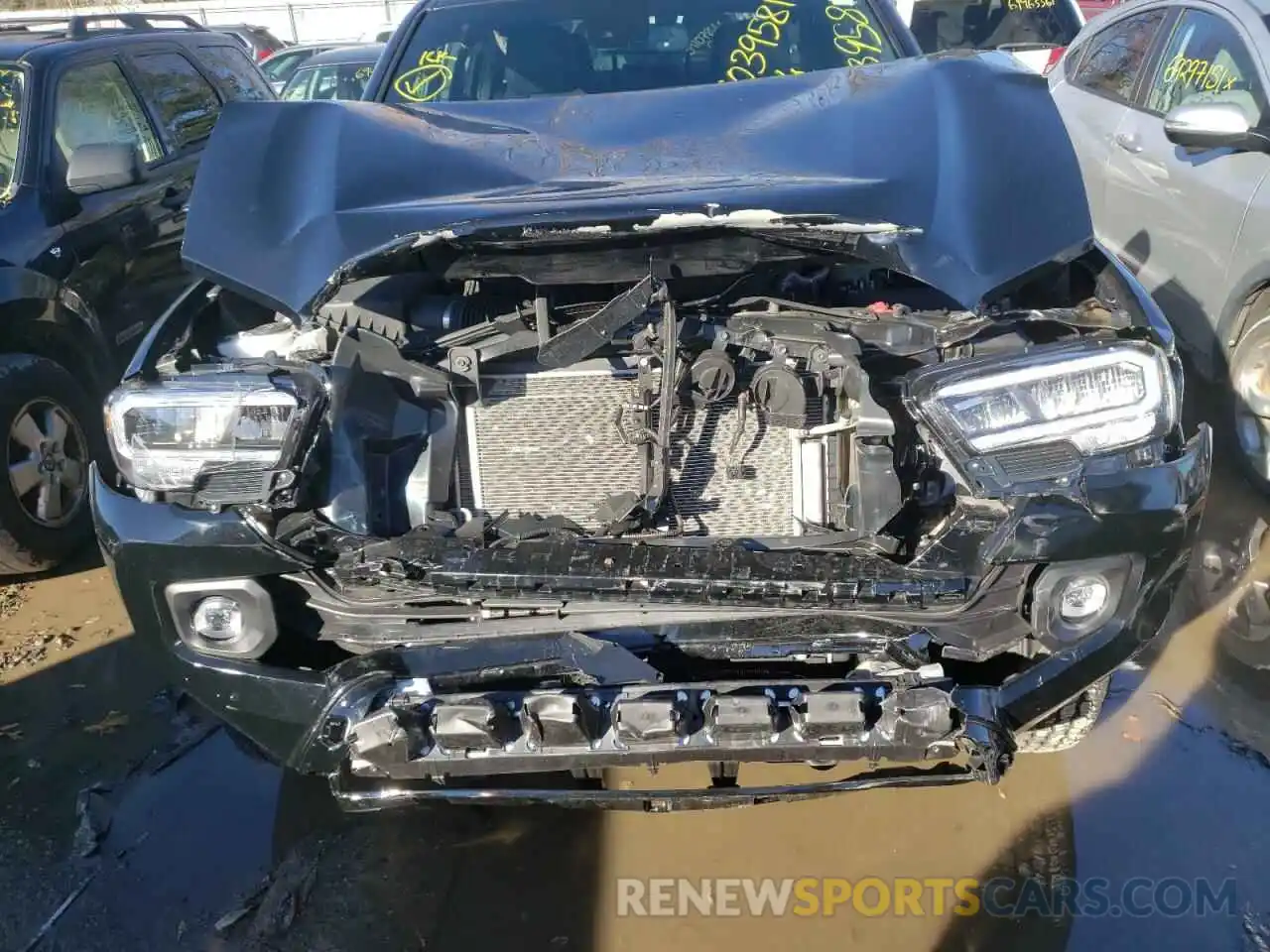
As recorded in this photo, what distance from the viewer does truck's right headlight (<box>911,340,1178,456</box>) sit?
2.19 meters

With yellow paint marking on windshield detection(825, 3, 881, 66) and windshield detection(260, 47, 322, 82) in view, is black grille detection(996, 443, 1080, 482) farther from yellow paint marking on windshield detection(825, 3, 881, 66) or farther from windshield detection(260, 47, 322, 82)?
windshield detection(260, 47, 322, 82)

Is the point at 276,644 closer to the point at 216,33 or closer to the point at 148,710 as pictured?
the point at 148,710

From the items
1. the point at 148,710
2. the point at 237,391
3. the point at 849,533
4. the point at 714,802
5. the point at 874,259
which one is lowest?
the point at 148,710

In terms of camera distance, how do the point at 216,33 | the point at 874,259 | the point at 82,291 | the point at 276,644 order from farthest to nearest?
the point at 216,33
the point at 82,291
the point at 874,259
the point at 276,644

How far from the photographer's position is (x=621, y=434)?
96.7 inches

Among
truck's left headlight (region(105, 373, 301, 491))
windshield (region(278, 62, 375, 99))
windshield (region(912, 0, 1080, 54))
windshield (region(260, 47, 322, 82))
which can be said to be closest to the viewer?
truck's left headlight (region(105, 373, 301, 491))

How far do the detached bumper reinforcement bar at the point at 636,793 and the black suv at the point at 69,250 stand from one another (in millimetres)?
2455

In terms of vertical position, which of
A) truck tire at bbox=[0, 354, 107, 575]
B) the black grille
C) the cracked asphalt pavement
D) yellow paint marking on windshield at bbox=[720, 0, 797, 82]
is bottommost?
the cracked asphalt pavement

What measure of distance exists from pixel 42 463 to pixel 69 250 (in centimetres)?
83

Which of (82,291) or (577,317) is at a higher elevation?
(577,317)

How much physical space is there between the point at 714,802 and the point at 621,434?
0.85 metres

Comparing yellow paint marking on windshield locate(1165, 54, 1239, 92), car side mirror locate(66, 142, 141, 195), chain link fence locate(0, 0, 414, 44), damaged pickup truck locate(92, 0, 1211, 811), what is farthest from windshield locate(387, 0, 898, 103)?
chain link fence locate(0, 0, 414, 44)

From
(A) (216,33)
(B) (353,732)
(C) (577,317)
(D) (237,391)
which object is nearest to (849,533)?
(C) (577,317)

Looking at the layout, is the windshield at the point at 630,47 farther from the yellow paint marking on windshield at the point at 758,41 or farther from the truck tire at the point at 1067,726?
the truck tire at the point at 1067,726
